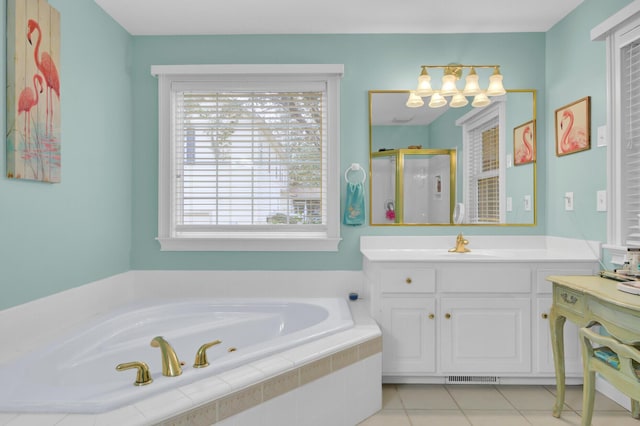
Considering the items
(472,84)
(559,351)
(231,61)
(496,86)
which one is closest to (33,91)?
(231,61)

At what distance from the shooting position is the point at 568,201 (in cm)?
266

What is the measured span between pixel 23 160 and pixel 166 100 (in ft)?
4.11

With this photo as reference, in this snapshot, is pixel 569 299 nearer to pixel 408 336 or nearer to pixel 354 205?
pixel 408 336

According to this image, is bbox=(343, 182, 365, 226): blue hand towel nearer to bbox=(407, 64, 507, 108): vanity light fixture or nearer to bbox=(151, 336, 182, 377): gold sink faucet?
bbox=(407, 64, 507, 108): vanity light fixture

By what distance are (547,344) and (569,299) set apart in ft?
1.76

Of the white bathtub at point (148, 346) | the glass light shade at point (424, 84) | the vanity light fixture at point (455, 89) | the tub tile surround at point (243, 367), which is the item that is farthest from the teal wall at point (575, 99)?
the white bathtub at point (148, 346)

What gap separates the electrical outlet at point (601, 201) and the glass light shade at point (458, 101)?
1.03 meters

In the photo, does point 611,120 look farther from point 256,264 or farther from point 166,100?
point 166,100

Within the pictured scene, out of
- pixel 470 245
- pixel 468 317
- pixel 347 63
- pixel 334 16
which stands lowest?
pixel 468 317

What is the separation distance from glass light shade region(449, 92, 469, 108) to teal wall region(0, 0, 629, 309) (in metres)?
0.30

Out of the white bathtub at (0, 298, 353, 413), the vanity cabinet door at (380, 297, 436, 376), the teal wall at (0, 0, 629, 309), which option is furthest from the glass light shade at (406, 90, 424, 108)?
the white bathtub at (0, 298, 353, 413)

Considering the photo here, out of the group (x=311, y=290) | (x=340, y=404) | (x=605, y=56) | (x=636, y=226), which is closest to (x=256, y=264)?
(x=311, y=290)

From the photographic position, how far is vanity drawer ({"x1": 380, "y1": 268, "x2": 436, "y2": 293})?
Result: 2.42 metres

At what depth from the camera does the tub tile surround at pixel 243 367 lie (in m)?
1.33
